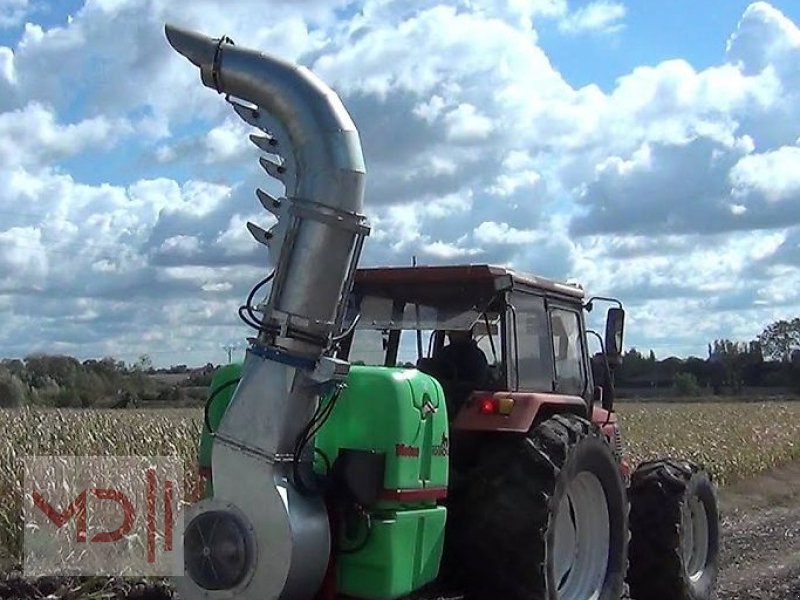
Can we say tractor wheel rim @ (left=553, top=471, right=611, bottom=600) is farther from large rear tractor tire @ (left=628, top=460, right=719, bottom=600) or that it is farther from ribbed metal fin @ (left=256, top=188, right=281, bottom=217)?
ribbed metal fin @ (left=256, top=188, right=281, bottom=217)

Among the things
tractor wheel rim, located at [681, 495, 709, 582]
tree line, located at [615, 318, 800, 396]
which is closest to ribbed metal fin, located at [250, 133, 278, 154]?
tractor wheel rim, located at [681, 495, 709, 582]

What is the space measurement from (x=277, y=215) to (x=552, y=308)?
113 inches

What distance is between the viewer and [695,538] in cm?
905

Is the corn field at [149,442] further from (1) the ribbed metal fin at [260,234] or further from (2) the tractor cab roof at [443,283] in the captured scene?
(1) the ribbed metal fin at [260,234]

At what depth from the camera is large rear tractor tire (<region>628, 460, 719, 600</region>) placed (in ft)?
27.3

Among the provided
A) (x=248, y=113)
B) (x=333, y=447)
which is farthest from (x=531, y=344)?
(x=248, y=113)

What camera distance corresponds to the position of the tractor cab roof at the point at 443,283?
278 inches

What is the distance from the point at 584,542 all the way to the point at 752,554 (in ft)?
18.3

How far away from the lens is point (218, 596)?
5441 millimetres

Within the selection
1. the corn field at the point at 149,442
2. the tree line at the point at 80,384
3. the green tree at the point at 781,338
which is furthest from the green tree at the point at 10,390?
the green tree at the point at 781,338

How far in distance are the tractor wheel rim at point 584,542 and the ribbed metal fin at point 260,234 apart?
2.63 meters

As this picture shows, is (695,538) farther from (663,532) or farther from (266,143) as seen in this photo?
(266,143)

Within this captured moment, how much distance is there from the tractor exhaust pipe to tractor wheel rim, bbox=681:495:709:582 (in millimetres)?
4166

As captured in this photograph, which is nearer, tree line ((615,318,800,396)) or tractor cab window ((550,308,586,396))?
tractor cab window ((550,308,586,396))
